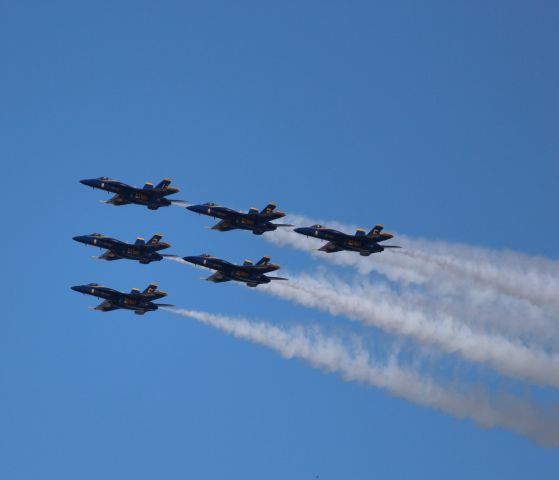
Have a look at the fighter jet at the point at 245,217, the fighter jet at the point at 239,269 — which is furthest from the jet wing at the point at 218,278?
the fighter jet at the point at 245,217

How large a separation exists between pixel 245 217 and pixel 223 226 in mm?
2599

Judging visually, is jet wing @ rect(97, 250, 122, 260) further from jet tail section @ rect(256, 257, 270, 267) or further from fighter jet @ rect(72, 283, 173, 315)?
jet tail section @ rect(256, 257, 270, 267)

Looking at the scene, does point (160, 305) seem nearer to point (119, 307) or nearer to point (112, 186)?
point (119, 307)

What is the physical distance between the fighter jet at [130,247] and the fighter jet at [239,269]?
10.3 feet

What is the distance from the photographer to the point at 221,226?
97125 mm

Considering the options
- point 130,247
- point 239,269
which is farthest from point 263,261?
point 130,247

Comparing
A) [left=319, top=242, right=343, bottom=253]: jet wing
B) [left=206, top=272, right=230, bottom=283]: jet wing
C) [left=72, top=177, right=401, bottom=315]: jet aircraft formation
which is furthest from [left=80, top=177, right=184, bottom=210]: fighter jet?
[left=319, top=242, right=343, bottom=253]: jet wing

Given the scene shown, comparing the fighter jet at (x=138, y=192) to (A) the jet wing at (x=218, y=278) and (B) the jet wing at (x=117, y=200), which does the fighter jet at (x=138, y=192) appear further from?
(A) the jet wing at (x=218, y=278)

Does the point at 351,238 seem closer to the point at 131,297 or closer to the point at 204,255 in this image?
the point at 204,255

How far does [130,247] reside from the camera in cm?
9738

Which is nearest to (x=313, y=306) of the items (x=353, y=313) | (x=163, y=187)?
(x=353, y=313)

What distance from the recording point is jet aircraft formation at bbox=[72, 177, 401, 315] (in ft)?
311

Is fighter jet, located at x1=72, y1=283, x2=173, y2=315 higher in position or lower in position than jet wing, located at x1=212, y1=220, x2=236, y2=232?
lower

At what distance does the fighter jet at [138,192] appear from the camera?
96562mm
